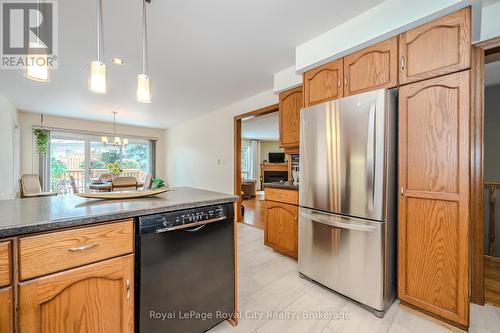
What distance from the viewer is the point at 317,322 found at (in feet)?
4.94

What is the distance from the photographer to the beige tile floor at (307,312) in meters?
1.44

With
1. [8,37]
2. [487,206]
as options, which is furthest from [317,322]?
[8,37]

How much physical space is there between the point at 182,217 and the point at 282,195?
1.60m

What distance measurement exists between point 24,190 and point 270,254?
4917mm

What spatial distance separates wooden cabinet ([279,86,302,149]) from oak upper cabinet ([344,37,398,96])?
0.81m

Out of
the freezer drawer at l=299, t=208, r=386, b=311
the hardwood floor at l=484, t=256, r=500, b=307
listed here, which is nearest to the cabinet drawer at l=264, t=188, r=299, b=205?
the freezer drawer at l=299, t=208, r=386, b=311

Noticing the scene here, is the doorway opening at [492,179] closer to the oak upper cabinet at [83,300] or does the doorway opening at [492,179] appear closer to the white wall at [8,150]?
the oak upper cabinet at [83,300]

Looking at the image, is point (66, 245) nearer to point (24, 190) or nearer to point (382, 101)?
point (382, 101)

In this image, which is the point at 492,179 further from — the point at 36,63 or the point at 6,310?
the point at 36,63

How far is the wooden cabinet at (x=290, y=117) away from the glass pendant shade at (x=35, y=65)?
2237mm

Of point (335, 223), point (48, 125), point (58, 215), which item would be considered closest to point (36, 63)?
point (58, 215)

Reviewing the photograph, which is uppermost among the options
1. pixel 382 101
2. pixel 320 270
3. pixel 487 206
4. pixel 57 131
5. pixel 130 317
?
pixel 57 131

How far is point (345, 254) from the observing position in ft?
5.60

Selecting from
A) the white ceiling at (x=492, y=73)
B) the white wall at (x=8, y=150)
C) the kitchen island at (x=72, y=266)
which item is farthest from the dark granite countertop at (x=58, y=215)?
the white wall at (x=8, y=150)
